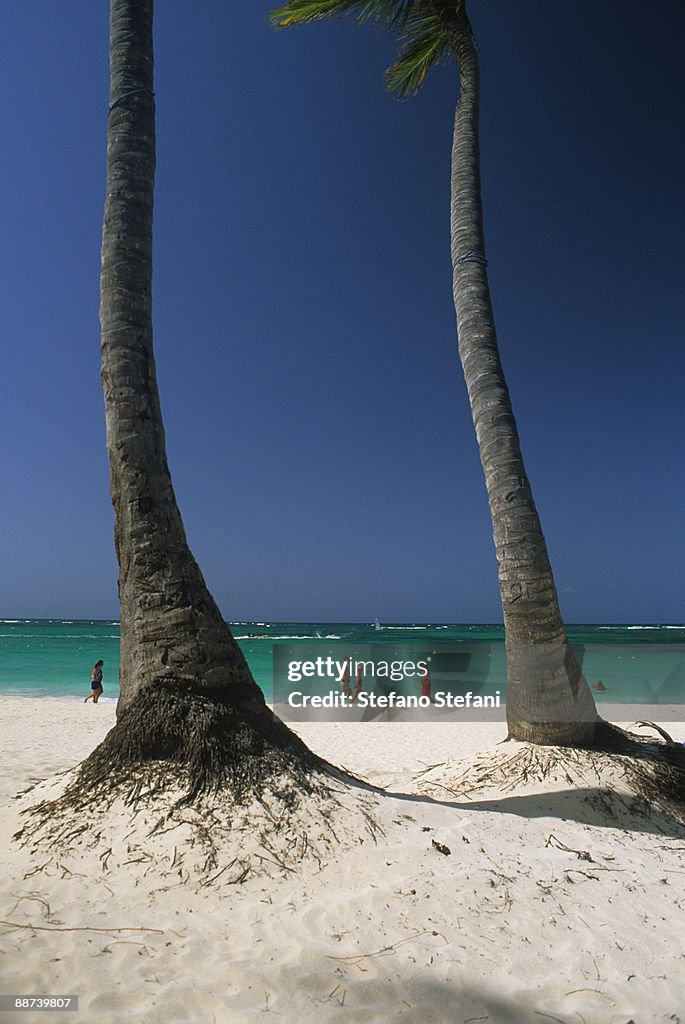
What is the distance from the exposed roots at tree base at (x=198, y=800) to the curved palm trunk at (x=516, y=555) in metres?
2.47

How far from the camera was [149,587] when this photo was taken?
13.9 feet

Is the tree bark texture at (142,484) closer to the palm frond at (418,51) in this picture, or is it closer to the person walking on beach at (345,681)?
the palm frond at (418,51)

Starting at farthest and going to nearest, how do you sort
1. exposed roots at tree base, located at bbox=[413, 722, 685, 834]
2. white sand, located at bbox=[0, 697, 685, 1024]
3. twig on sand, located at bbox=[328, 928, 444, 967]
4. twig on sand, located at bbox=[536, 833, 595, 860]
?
exposed roots at tree base, located at bbox=[413, 722, 685, 834] < twig on sand, located at bbox=[536, 833, 595, 860] < twig on sand, located at bbox=[328, 928, 444, 967] < white sand, located at bbox=[0, 697, 685, 1024]

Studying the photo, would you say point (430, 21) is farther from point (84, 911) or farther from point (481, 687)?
point (481, 687)

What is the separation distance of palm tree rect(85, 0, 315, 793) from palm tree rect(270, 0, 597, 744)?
8.97 ft

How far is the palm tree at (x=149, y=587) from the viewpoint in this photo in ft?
12.9

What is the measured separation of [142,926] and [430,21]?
10.8 m

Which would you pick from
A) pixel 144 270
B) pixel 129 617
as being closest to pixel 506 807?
pixel 129 617

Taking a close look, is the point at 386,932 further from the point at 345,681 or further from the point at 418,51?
the point at 345,681

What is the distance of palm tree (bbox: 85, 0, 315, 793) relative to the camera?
155 inches
